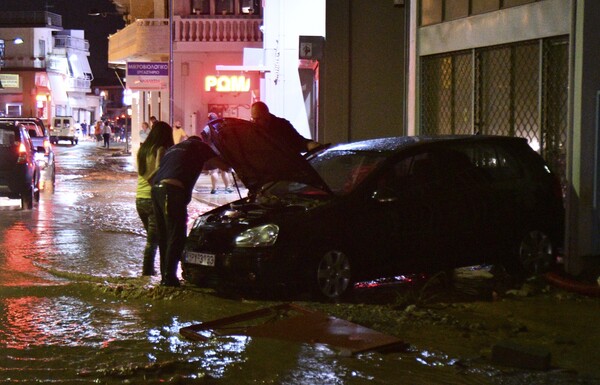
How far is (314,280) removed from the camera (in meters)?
8.86

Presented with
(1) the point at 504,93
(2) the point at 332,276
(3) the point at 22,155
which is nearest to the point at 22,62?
(3) the point at 22,155

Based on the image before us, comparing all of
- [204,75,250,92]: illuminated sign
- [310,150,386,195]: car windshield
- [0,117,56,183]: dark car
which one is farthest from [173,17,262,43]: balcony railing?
[310,150,386,195]: car windshield

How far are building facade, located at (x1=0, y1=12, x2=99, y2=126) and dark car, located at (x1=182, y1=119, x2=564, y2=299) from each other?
2952 inches

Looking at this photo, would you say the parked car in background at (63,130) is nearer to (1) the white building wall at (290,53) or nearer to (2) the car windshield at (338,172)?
(1) the white building wall at (290,53)

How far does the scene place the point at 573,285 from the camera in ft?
31.5

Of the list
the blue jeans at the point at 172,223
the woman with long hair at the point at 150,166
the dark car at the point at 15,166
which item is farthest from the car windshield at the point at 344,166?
the dark car at the point at 15,166

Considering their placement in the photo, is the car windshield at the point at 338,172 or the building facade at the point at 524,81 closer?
the car windshield at the point at 338,172

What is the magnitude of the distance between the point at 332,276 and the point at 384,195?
99cm

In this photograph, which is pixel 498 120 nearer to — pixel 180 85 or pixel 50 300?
pixel 50 300

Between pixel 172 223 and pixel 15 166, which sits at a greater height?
pixel 15 166

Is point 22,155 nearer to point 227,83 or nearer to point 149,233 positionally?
point 149,233

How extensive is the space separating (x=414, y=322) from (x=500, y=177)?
268 cm

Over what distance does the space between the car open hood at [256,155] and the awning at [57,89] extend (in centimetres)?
8075

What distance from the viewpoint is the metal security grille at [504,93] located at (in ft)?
37.7
